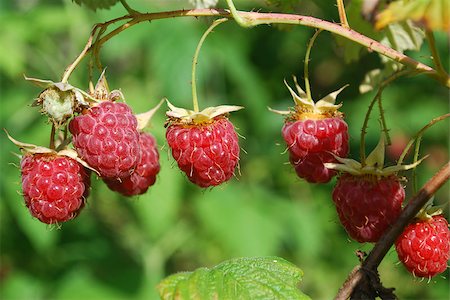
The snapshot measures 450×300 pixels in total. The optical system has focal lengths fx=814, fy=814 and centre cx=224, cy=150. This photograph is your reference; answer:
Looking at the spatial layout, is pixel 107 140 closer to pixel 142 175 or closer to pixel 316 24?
pixel 142 175

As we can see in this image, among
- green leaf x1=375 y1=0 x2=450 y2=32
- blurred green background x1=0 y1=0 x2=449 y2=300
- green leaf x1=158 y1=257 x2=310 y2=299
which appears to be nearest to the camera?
green leaf x1=375 y1=0 x2=450 y2=32

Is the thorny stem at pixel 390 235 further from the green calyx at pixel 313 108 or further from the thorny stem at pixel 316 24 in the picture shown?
the green calyx at pixel 313 108

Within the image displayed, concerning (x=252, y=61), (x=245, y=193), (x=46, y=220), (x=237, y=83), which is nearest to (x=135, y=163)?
(x=46, y=220)

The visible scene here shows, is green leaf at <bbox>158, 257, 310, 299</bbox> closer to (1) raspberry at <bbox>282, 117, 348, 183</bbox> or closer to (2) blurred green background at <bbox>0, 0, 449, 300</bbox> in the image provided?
(1) raspberry at <bbox>282, 117, 348, 183</bbox>

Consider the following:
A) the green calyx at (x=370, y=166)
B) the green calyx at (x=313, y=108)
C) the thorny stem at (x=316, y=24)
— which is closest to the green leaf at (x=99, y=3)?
the thorny stem at (x=316, y=24)

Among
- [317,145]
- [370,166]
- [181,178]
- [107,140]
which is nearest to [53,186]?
[107,140]

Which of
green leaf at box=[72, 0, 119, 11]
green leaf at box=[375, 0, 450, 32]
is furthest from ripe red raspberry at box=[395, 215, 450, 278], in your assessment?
green leaf at box=[72, 0, 119, 11]
